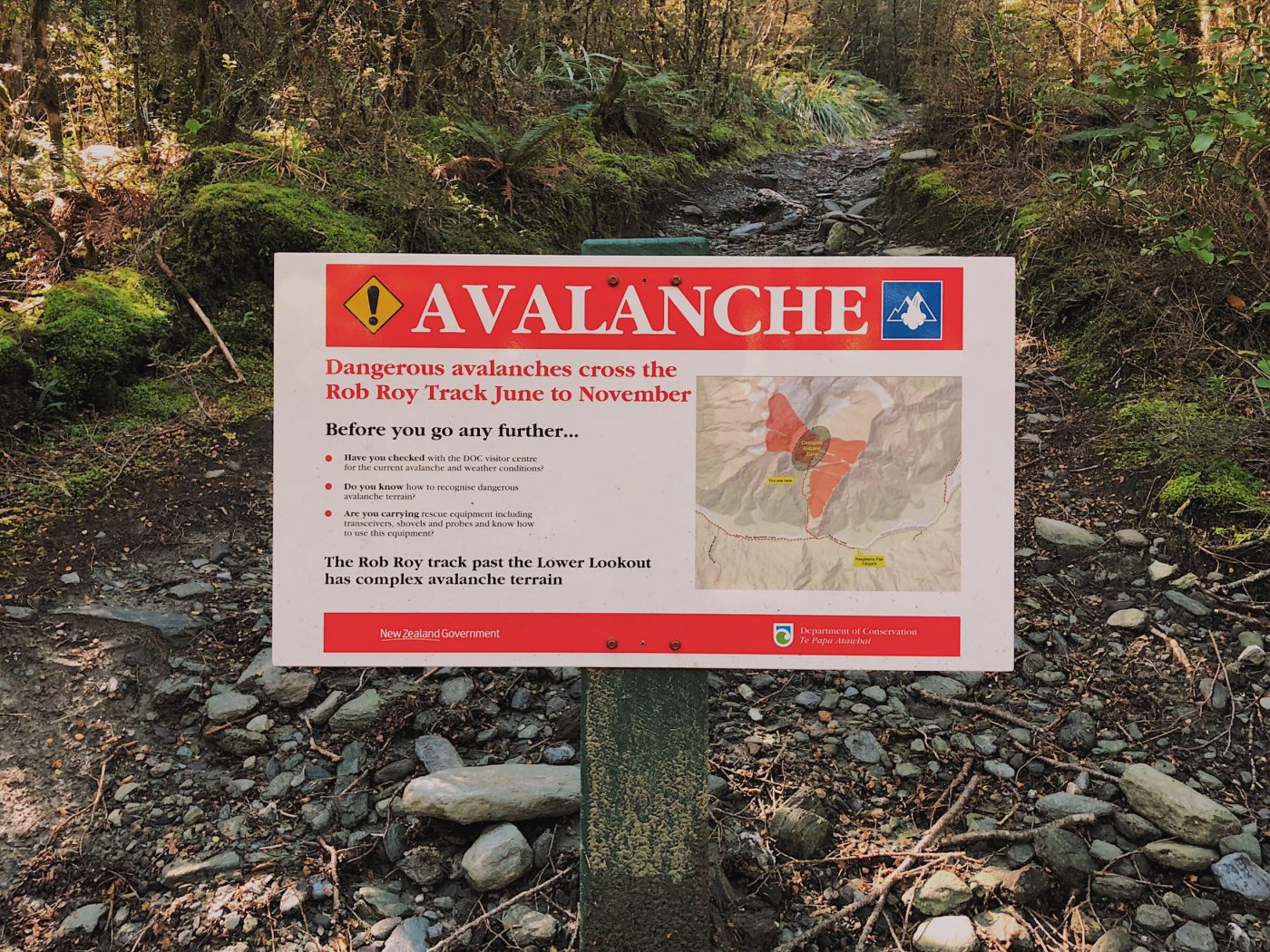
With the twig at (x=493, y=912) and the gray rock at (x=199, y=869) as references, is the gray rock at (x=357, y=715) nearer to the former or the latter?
the gray rock at (x=199, y=869)

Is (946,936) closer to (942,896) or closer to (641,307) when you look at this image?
(942,896)

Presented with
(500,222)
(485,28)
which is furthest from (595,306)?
(485,28)

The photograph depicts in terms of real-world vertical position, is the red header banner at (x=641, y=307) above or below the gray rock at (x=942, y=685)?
above

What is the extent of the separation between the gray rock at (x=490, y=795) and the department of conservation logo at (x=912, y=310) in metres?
1.64

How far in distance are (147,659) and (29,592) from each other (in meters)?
0.62

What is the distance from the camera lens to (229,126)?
623 centimetres

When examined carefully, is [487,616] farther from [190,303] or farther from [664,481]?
[190,303]

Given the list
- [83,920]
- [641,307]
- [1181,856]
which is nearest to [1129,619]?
[1181,856]

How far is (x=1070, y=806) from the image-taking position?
8.77ft

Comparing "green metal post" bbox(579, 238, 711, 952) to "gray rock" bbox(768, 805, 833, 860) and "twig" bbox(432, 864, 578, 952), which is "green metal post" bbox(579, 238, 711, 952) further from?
"gray rock" bbox(768, 805, 833, 860)

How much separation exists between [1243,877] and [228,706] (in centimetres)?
305

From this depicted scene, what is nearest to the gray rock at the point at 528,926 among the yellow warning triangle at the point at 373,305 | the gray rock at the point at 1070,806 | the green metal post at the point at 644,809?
the green metal post at the point at 644,809

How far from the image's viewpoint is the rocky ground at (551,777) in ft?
7.79

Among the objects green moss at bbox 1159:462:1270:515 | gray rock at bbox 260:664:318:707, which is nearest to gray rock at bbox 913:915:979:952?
gray rock at bbox 260:664:318:707
